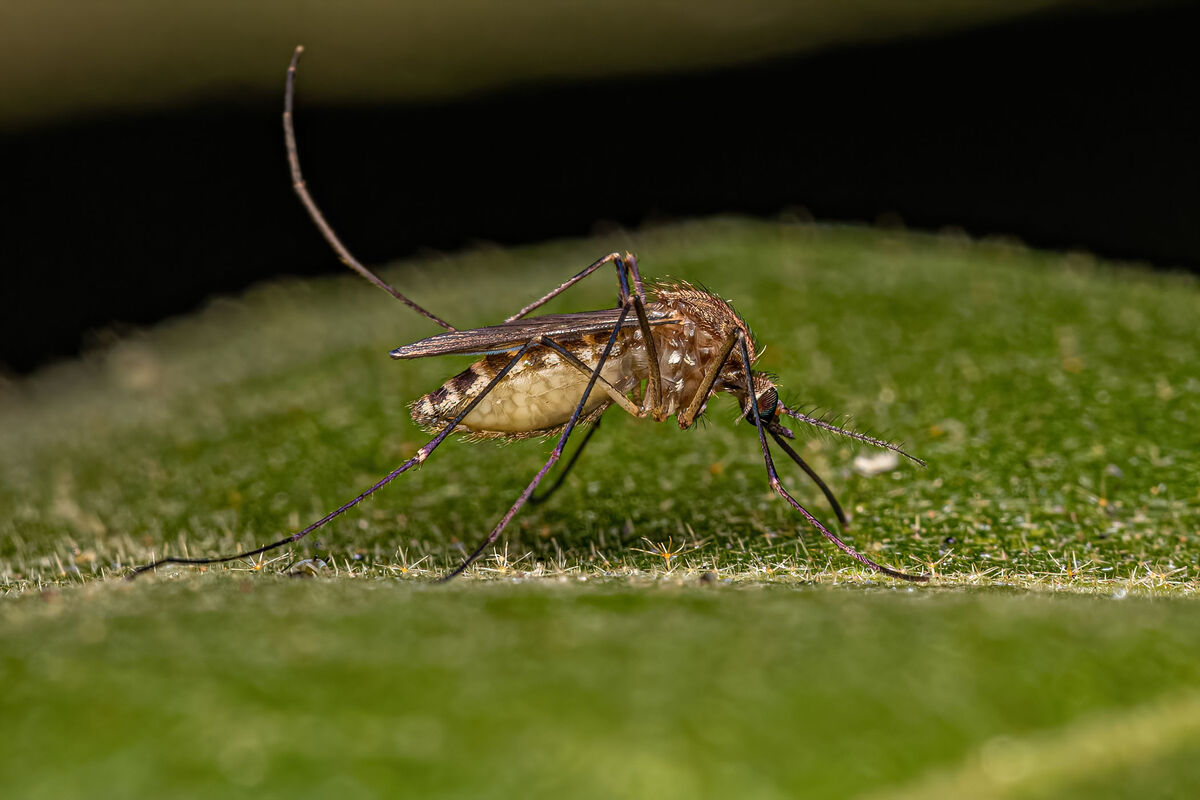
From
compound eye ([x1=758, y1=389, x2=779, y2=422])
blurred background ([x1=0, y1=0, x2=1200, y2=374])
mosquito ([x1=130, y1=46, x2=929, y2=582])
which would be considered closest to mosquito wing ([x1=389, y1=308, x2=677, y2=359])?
mosquito ([x1=130, y1=46, x2=929, y2=582])

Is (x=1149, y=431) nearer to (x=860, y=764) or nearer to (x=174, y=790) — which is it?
(x=860, y=764)

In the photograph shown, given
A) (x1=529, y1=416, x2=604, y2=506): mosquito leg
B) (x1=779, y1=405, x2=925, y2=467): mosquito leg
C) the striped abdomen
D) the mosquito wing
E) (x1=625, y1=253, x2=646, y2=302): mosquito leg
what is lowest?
(x1=529, y1=416, x2=604, y2=506): mosquito leg

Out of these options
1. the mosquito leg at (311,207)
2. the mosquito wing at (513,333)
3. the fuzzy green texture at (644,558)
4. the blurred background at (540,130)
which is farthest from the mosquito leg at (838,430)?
the blurred background at (540,130)

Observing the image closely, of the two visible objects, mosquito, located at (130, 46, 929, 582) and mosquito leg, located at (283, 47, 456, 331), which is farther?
mosquito leg, located at (283, 47, 456, 331)

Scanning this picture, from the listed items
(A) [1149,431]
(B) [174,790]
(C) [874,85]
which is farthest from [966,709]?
(C) [874,85]

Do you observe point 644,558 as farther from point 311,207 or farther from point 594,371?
point 311,207

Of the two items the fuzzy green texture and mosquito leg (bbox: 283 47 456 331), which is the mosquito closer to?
mosquito leg (bbox: 283 47 456 331)

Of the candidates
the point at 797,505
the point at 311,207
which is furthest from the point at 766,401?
the point at 311,207
